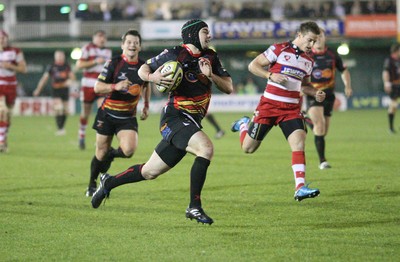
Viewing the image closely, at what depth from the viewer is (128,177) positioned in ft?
31.3

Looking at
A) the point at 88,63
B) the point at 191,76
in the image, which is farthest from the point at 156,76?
the point at 88,63

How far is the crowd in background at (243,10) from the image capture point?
149ft

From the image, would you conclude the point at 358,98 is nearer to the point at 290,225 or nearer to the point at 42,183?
the point at 42,183

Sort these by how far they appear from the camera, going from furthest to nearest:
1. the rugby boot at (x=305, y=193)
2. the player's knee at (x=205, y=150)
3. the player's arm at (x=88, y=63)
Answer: the player's arm at (x=88, y=63)
the rugby boot at (x=305, y=193)
the player's knee at (x=205, y=150)

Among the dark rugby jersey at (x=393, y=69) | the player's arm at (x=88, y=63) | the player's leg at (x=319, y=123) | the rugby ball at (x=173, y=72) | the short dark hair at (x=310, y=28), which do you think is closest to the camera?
the rugby ball at (x=173, y=72)

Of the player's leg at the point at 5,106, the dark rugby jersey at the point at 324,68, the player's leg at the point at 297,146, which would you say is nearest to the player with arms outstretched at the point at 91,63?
the player's leg at the point at 5,106

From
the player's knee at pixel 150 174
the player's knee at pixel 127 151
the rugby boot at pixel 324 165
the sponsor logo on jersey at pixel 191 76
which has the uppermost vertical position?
the sponsor logo on jersey at pixel 191 76

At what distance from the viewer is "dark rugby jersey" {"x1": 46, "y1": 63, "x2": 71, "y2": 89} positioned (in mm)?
25953

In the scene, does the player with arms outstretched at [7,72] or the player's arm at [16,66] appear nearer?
the player's arm at [16,66]

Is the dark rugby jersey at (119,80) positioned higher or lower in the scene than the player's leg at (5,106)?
higher

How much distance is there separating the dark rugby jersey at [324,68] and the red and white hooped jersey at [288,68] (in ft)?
13.8

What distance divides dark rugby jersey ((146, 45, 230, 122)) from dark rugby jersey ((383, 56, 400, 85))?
15.6m

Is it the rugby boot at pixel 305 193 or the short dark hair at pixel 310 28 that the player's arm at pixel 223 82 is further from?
the short dark hair at pixel 310 28

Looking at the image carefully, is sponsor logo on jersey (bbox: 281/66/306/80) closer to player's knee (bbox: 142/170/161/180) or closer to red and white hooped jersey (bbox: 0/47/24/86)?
player's knee (bbox: 142/170/161/180)
